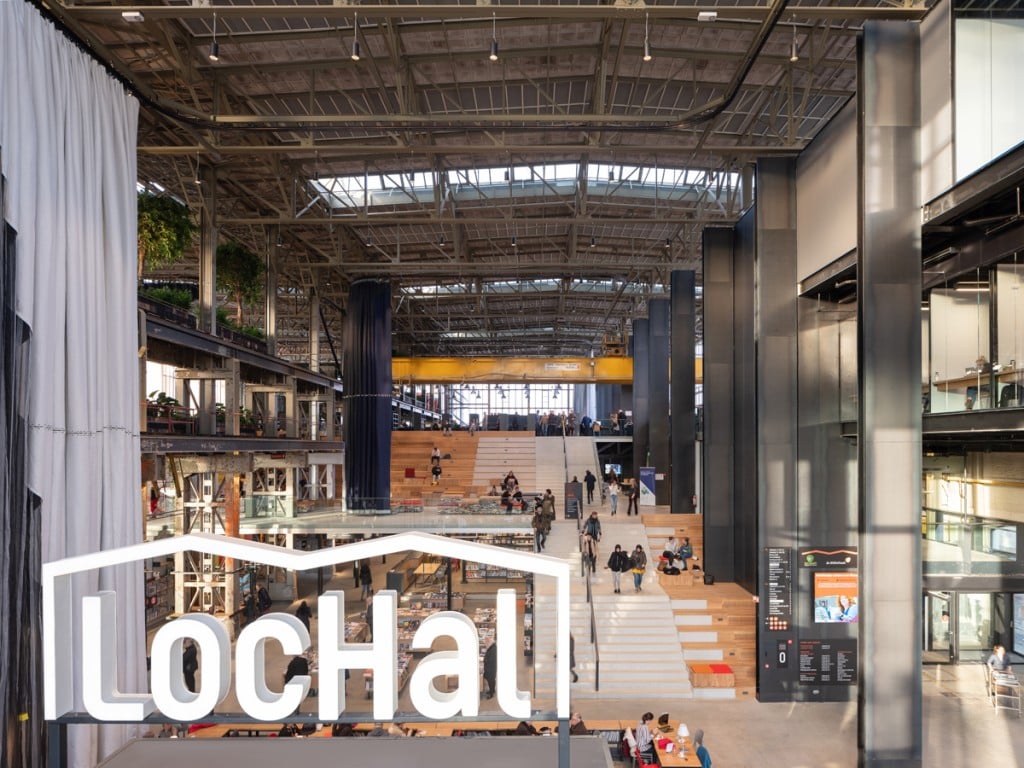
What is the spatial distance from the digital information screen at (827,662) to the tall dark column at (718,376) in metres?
3.83

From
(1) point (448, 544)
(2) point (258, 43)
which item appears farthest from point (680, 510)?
(1) point (448, 544)

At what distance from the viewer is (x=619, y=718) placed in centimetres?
1248

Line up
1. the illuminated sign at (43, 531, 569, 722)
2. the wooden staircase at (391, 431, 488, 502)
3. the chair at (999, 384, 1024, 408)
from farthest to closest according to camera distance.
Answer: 1. the wooden staircase at (391, 431, 488, 502)
2. the chair at (999, 384, 1024, 408)
3. the illuminated sign at (43, 531, 569, 722)

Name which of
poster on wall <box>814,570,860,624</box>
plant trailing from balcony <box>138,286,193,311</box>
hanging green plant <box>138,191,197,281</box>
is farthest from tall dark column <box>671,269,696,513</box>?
hanging green plant <box>138,191,197,281</box>

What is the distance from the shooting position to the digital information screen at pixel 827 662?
13461 mm

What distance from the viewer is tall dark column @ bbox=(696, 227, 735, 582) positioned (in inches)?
683

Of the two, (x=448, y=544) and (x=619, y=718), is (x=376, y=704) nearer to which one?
(x=448, y=544)

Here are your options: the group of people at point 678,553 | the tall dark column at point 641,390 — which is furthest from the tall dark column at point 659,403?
the group of people at point 678,553

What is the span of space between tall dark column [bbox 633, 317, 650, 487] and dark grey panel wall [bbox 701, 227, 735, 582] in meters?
11.5

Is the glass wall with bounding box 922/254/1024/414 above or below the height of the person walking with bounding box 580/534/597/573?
above

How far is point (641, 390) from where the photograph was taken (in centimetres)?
2953

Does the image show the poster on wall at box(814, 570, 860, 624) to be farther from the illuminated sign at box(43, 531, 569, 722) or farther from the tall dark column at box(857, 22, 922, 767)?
the illuminated sign at box(43, 531, 569, 722)

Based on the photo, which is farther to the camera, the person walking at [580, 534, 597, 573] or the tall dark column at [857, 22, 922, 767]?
the person walking at [580, 534, 597, 573]

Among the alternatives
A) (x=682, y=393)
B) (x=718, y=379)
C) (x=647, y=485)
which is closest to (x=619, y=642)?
(x=718, y=379)
